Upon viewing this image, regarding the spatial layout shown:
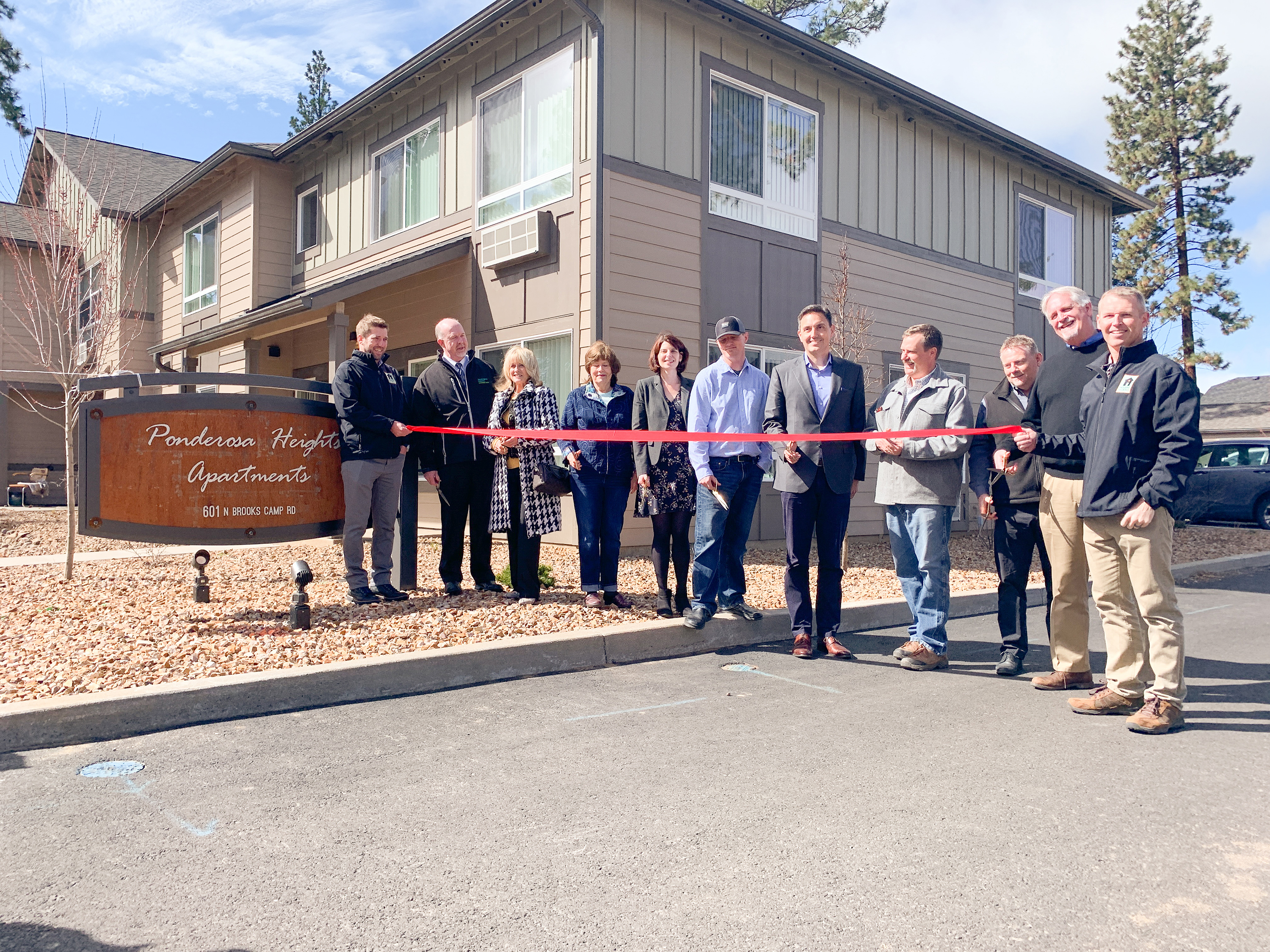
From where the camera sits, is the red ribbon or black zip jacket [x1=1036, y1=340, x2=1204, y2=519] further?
the red ribbon

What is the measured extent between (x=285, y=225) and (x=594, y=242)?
29.6ft

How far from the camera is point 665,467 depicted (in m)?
6.28

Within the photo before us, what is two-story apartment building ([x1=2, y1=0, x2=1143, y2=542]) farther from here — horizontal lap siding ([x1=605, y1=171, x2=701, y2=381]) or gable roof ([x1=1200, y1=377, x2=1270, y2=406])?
gable roof ([x1=1200, y1=377, x2=1270, y2=406])

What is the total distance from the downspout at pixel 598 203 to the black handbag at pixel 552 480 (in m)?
4.42

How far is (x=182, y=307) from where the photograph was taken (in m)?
19.7

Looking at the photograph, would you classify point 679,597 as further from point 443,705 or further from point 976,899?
point 976,899

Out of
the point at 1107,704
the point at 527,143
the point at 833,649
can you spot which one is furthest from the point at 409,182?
the point at 1107,704

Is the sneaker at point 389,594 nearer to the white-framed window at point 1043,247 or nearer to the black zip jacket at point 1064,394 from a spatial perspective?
the black zip jacket at point 1064,394

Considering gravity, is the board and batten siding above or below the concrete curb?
above

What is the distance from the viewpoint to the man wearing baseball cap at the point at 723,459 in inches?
237

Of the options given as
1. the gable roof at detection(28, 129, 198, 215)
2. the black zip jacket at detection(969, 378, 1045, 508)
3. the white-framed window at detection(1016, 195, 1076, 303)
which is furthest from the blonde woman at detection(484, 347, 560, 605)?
the gable roof at detection(28, 129, 198, 215)

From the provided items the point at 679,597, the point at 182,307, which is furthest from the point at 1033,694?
the point at 182,307

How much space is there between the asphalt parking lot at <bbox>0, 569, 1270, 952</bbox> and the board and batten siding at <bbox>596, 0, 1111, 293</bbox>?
8.42 metres

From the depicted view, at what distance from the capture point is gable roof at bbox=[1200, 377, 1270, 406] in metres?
38.0
